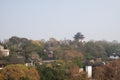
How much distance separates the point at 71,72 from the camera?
2359 cm

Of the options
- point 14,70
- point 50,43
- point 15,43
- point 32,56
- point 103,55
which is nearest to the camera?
point 14,70

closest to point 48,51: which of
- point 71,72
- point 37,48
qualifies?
point 37,48

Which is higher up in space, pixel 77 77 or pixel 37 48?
pixel 37 48

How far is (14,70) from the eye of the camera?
70.8 ft

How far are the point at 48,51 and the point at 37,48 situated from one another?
460cm

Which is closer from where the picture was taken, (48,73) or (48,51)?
(48,73)

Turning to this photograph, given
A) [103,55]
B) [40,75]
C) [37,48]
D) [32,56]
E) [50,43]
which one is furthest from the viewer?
[50,43]

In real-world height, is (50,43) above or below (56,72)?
above

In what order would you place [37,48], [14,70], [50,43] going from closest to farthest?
[14,70]
[37,48]
[50,43]

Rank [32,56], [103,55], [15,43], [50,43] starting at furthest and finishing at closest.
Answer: [50,43] → [15,43] → [103,55] → [32,56]

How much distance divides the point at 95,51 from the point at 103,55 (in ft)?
5.07

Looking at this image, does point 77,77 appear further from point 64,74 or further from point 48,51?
point 48,51

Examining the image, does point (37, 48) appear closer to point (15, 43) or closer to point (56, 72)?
point (15, 43)

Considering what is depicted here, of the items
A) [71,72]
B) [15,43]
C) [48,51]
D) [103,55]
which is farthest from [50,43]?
[71,72]
